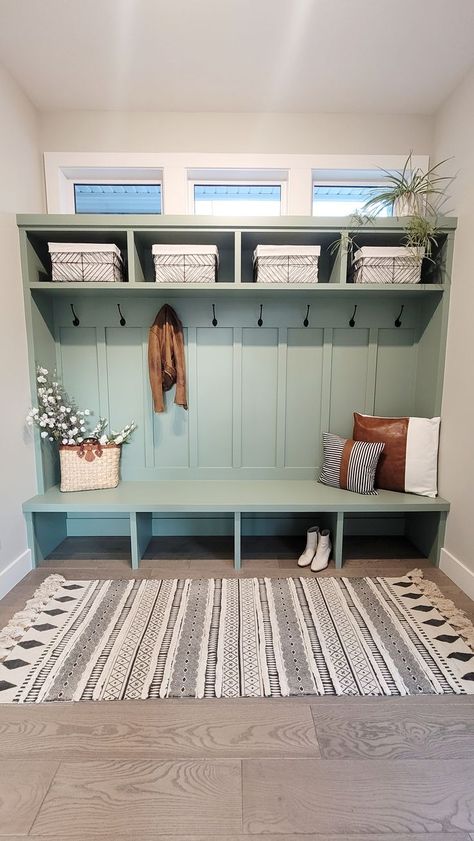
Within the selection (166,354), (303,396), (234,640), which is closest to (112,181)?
(166,354)

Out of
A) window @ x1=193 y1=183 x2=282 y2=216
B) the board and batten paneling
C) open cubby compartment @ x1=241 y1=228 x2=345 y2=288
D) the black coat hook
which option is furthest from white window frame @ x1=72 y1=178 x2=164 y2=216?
the black coat hook

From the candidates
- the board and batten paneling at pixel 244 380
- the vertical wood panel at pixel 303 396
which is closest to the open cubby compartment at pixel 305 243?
the board and batten paneling at pixel 244 380

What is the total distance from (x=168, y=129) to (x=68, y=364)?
1.59 m

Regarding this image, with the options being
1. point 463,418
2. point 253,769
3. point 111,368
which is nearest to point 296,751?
point 253,769

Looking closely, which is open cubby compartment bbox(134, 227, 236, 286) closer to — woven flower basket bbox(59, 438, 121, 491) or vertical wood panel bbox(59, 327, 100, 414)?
vertical wood panel bbox(59, 327, 100, 414)

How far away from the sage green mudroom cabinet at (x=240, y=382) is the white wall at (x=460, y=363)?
9 centimetres

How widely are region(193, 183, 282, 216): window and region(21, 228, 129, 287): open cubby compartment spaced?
588 millimetres

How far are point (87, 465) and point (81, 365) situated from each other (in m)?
0.67

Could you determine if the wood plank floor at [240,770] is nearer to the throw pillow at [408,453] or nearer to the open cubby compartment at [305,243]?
the throw pillow at [408,453]

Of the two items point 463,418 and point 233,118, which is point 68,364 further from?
point 463,418

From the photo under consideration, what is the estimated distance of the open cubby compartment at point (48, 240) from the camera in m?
2.21

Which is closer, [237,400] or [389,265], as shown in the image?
[389,265]

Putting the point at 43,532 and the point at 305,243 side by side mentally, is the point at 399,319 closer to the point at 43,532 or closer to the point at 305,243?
the point at 305,243

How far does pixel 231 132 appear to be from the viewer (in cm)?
239
